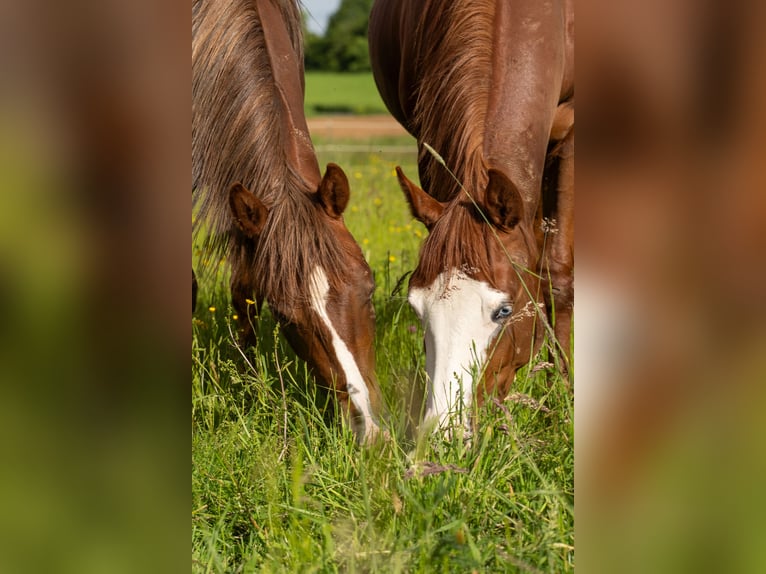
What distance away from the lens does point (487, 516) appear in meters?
1.88

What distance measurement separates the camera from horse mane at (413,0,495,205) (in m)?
2.68


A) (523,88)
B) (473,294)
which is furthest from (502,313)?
(523,88)

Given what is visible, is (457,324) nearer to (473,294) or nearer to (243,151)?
(473,294)

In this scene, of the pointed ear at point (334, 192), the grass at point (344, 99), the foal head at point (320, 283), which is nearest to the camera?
the foal head at point (320, 283)

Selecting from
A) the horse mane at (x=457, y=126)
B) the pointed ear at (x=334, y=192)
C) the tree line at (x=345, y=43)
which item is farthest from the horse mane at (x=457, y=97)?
the tree line at (x=345, y=43)

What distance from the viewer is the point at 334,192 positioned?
9.16ft

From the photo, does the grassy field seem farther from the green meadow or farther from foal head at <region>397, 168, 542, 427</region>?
foal head at <region>397, 168, 542, 427</region>

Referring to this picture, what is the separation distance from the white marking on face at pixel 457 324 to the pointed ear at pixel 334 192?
1.70ft

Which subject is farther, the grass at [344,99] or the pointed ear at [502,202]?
the grass at [344,99]

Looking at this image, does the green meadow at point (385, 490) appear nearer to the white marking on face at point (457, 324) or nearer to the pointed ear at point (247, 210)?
the white marking on face at point (457, 324)

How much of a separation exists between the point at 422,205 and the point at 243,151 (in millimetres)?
786

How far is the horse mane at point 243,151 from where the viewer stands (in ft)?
9.01
